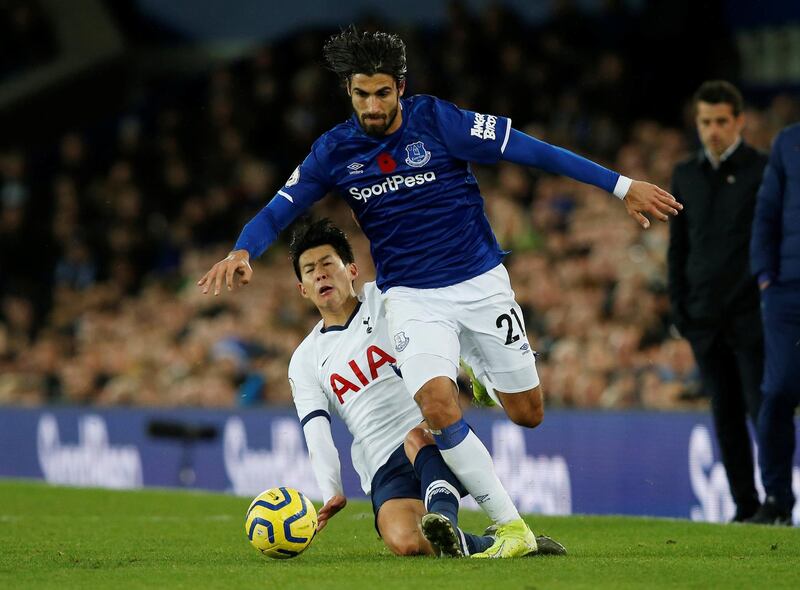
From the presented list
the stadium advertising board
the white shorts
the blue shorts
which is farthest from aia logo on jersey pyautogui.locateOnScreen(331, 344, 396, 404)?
the stadium advertising board

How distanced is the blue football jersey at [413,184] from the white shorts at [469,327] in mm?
70

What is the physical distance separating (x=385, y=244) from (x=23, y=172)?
17191 millimetres

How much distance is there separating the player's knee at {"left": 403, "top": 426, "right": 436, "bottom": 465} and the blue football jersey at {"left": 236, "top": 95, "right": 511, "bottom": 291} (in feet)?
2.35

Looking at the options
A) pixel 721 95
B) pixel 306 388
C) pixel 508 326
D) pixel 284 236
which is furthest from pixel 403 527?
pixel 284 236

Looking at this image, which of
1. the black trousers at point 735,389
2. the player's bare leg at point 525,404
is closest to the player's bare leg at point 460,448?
the player's bare leg at point 525,404

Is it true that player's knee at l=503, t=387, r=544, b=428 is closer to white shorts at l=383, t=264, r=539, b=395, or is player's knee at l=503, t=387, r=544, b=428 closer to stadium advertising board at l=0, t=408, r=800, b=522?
white shorts at l=383, t=264, r=539, b=395

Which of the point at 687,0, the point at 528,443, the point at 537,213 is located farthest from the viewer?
the point at 687,0

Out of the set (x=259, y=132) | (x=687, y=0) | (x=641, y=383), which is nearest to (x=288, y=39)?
(x=259, y=132)

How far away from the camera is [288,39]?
21.0 m

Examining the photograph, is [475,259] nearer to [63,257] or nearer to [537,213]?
[537,213]

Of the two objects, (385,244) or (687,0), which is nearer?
(385,244)

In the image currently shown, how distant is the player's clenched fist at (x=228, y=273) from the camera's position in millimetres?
6234

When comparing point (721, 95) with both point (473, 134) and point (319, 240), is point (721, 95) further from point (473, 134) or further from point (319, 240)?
point (319, 240)

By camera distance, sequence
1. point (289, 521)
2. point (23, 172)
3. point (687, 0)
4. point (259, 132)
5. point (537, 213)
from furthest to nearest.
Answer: point (23, 172) → point (259, 132) → point (687, 0) → point (537, 213) → point (289, 521)
